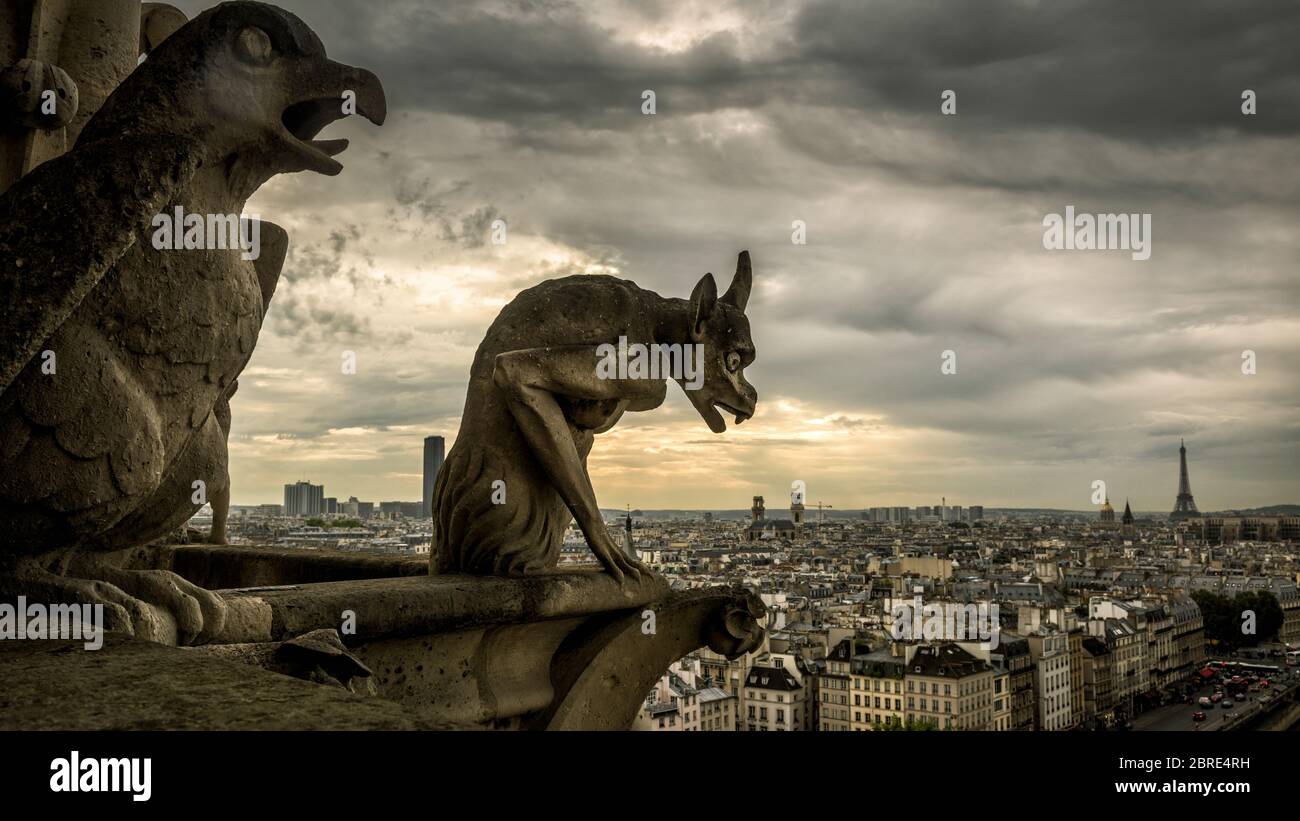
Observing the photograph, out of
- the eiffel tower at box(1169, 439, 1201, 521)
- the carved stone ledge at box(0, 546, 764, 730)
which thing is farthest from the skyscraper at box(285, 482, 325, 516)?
the eiffel tower at box(1169, 439, 1201, 521)

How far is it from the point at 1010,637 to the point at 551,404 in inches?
2456

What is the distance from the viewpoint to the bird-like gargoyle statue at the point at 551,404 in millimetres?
3666

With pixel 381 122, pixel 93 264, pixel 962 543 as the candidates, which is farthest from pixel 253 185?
pixel 962 543

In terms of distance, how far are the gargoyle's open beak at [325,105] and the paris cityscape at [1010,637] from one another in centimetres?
3373

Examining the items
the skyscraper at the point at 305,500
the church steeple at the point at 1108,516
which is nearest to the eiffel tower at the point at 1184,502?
the church steeple at the point at 1108,516

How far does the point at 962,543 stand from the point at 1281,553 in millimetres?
28782

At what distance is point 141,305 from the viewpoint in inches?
92.4

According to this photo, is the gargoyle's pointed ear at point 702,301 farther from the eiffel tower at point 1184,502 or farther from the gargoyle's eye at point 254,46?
the eiffel tower at point 1184,502

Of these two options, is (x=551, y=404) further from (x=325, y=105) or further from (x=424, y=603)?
(x=325, y=105)

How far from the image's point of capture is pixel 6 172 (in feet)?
10.5

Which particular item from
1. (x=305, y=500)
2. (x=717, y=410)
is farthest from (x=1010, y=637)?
(x=717, y=410)

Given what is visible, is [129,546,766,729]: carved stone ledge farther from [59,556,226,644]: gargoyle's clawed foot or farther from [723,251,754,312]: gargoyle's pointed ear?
[723,251,754,312]: gargoyle's pointed ear
